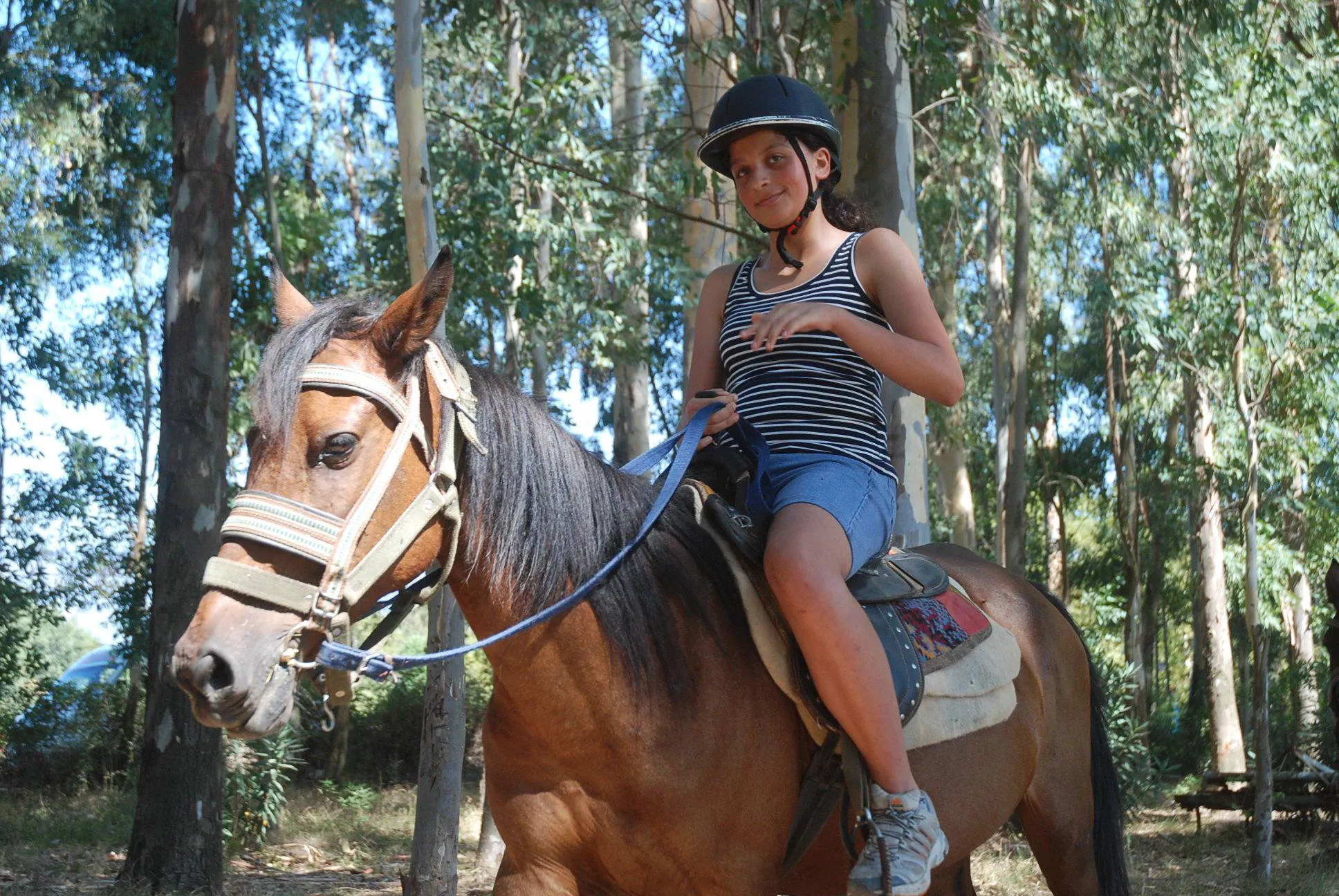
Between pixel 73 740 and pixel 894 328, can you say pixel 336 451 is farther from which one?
pixel 73 740

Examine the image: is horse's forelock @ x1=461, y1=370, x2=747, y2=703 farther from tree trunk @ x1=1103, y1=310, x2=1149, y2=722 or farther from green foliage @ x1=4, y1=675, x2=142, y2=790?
tree trunk @ x1=1103, y1=310, x2=1149, y2=722

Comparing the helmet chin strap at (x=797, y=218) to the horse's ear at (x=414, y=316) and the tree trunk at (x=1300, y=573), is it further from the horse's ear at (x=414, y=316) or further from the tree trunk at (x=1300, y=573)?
the tree trunk at (x=1300, y=573)

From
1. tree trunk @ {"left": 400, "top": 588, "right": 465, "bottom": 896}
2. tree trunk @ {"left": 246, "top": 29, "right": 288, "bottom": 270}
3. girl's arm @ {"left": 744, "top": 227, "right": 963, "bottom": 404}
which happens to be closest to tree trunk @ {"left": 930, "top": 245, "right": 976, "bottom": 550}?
tree trunk @ {"left": 246, "top": 29, "right": 288, "bottom": 270}

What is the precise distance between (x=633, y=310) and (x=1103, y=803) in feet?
41.9

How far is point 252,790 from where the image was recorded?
10445mm

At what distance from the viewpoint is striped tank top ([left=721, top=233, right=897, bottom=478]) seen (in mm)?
3016

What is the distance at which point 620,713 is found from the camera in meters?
2.54

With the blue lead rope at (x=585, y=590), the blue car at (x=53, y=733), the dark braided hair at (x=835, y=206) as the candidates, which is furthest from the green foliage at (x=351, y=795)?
the dark braided hair at (x=835, y=206)

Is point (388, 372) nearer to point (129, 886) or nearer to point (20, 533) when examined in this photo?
point (129, 886)

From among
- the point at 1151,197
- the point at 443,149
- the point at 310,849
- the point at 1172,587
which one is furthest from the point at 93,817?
the point at 1172,587

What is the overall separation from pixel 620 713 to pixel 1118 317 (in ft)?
56.0

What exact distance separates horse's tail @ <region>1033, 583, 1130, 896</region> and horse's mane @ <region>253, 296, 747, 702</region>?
6.56 ft

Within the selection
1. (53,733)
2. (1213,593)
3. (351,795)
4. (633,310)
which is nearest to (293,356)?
(351,795)

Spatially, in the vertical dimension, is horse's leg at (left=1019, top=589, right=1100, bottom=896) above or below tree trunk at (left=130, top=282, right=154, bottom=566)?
below
